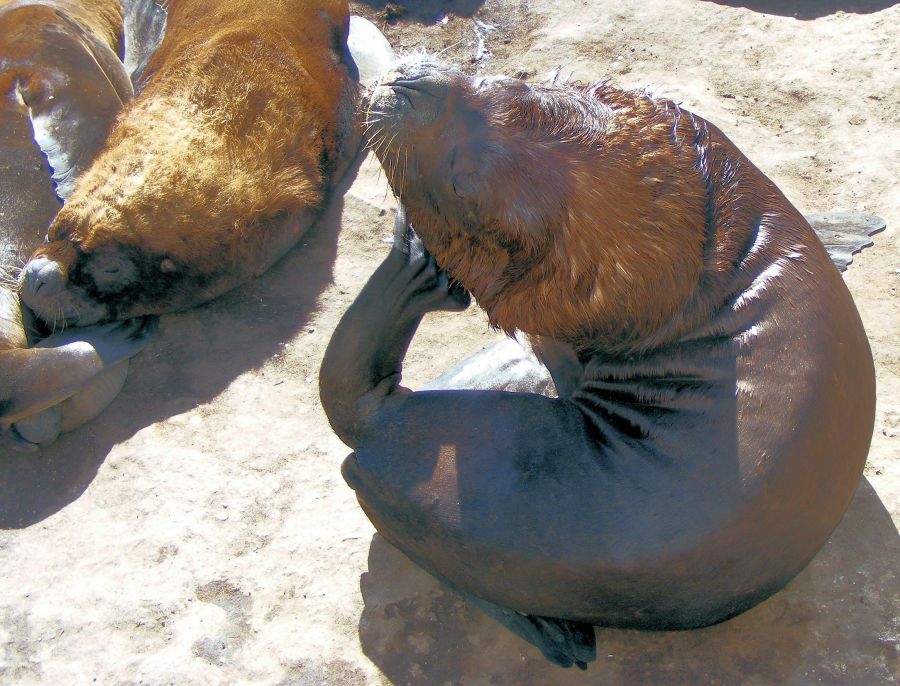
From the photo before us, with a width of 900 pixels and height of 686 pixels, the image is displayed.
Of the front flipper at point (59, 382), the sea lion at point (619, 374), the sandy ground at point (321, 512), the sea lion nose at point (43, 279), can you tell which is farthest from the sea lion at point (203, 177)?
the sea lion at point (619, 374)

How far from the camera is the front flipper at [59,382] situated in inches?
162

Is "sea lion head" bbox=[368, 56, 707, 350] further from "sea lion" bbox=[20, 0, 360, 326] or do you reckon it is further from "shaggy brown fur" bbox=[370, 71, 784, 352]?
"sea lion" bbox=[20, 0, 360, 326]

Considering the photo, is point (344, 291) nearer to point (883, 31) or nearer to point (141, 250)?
point (141, 250)

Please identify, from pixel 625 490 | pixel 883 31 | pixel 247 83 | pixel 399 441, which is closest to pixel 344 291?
pixel 247 83

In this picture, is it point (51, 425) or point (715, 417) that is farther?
point (51, 425)

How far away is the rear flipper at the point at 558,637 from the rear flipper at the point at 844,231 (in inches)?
67.7

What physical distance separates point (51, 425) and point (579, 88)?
107 inches

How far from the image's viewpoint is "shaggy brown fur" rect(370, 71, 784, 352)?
2641mm

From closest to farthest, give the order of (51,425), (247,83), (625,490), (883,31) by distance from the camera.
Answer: (625,490), (51,425), (247,83), (883,31)

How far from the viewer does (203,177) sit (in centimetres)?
475

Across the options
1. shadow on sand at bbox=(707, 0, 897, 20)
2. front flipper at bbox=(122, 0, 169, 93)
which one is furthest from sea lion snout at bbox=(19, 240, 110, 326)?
shadow on sand at bbox=(707, 0, 897, 20)

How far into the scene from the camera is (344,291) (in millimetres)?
4906

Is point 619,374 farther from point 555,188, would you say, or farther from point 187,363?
point 187,363

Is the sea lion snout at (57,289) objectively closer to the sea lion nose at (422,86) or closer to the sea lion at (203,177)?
the sea lion at (203,177)
